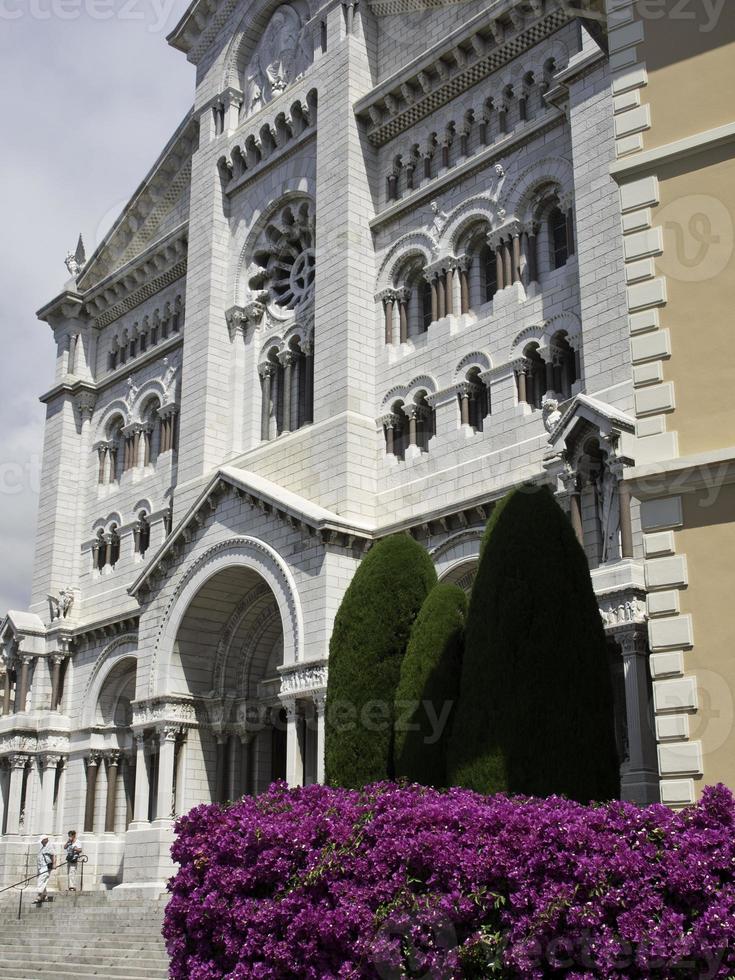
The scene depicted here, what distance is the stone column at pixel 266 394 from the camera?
30812 millimetres

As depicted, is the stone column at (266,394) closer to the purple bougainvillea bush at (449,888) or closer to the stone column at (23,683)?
the stone column at (23,683)

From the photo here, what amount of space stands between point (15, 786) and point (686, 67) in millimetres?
27121

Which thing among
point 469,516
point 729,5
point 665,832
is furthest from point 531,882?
point 469,516

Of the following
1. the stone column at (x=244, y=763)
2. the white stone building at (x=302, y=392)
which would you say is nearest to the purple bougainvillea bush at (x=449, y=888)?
the white stone building at (x=302, y=392)

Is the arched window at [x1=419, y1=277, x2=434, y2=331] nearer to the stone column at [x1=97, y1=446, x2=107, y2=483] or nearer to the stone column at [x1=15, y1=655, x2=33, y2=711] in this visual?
the stone column at [x1=97, y1=446, x2=107, y2=483]

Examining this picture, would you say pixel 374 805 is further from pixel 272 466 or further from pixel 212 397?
pixel 212 397

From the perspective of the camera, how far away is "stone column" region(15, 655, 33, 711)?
34.5 m

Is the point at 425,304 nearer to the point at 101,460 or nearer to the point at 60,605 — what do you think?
the point at 101,460

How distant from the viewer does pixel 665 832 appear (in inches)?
432

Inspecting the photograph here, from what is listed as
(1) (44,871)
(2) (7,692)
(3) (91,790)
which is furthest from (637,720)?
(2) (7,692)

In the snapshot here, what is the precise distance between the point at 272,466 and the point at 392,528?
4.34 meters

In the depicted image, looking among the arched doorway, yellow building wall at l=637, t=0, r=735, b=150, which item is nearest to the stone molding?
the arched doorway

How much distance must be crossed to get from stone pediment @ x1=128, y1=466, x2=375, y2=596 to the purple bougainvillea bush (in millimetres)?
10462

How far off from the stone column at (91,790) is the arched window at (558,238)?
1816cm
